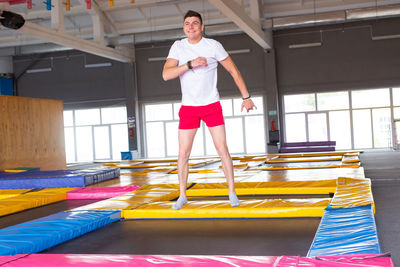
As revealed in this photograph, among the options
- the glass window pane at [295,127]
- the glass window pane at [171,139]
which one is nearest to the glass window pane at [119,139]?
the glass window pane at [171,139]

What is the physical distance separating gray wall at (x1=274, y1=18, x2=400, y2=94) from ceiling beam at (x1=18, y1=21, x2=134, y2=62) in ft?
20.8

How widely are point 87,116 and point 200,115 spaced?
1602cm

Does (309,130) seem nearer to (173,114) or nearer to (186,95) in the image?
(173,114)

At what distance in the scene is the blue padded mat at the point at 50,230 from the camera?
2.04m

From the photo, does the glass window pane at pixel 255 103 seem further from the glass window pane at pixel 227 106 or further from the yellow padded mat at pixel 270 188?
the yellow padded mat at pixel 270 188

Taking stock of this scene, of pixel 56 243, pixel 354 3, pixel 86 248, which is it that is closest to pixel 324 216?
pixel 86 248

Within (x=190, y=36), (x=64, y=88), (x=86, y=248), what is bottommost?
(x=86, y=248)

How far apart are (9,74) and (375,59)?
1524cm

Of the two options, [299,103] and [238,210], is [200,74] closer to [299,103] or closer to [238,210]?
[238,210]

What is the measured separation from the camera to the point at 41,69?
17.8 meters

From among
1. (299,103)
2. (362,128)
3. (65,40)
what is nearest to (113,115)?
(65,40)

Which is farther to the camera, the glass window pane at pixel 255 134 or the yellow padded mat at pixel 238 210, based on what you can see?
the glass window pane at pixel 255 134

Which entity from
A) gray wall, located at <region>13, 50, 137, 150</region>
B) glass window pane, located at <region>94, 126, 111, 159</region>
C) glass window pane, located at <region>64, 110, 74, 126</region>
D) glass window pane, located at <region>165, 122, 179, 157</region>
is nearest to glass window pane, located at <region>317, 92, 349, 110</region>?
glass window pane, located at <region>165, 122, 179, 157</region>

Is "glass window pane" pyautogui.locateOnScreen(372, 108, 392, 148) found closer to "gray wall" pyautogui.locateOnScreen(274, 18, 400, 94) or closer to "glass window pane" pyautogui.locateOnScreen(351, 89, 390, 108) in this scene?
"glass window pane" pyautogui.locateOnScreen(351, 89, 390, 108)
